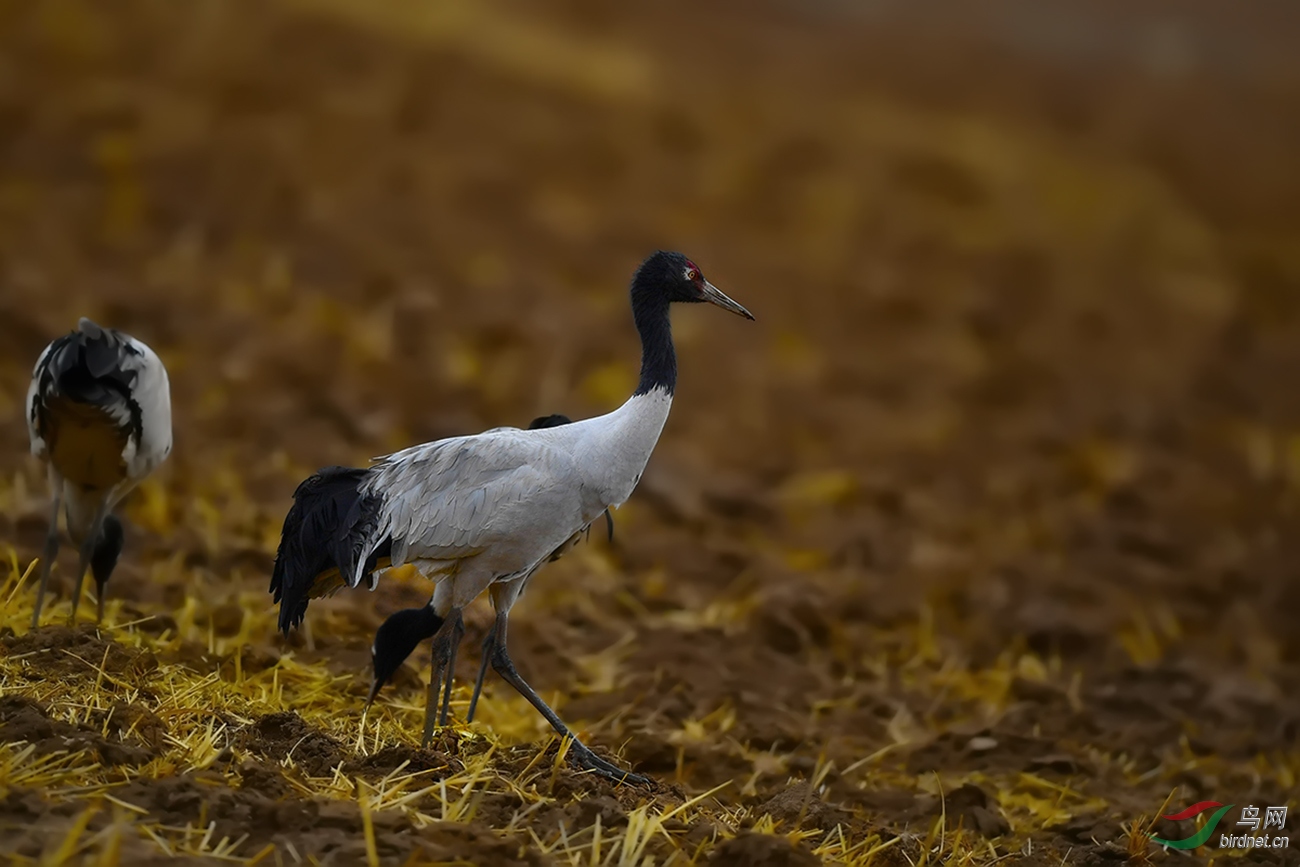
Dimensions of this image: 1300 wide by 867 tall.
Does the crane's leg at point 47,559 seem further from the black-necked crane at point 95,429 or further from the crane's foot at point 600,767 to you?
the crane's foot at point 600,767

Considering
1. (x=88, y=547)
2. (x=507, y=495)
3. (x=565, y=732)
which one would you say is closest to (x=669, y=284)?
(x=507, y=495)

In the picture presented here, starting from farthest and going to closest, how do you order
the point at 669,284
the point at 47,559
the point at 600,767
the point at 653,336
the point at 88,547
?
the point at 88,547
the point at 47,559
the point at 669,284
the point at 653,336
the point at 600,767

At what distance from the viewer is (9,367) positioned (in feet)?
30.5

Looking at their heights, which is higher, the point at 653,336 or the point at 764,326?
the point at 653,336

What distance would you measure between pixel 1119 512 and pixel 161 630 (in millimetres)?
6847

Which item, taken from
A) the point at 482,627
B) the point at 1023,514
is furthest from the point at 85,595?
the point at 1023,514

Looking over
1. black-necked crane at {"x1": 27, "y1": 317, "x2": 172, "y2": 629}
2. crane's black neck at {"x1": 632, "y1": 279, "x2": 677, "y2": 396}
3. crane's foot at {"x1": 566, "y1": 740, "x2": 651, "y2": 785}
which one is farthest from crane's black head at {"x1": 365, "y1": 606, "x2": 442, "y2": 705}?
black-necked crane at {"x1": 27, "y1": 317, "x2": 172, "y2": 629}

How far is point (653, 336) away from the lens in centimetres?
518

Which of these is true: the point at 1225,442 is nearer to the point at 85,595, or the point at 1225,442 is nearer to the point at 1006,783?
the point at 1006,783

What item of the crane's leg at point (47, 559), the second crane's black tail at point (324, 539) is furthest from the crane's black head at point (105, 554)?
the second crane's black tail at point (324, 539)

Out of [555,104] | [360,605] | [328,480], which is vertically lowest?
[360,605]

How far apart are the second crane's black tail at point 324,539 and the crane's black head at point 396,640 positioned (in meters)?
0.22

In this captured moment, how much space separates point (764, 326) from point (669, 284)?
7.51 m

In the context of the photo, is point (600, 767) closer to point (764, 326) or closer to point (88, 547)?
point (88, 547)
